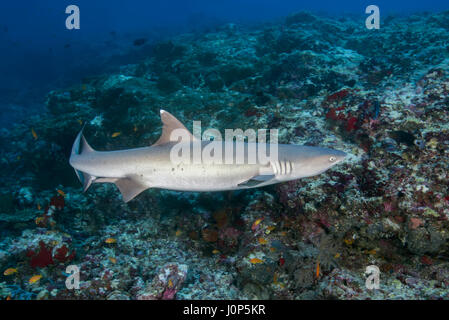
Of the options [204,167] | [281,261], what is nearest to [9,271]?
[204,167]

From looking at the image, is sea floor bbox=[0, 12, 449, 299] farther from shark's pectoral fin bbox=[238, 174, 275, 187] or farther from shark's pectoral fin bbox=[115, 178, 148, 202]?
shark's pectoral fin bbox=[115, 178, 148, 202]

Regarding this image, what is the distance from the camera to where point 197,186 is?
13.0 ft

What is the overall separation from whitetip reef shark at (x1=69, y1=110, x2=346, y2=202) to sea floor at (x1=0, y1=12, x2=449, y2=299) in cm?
103

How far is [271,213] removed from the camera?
504cm

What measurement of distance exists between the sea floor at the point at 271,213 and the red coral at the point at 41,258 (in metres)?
0.02

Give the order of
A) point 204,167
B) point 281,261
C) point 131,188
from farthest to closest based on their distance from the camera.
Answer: point 281,261, point 131,188, point 204,167

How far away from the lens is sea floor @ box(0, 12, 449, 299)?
3881 millimetres

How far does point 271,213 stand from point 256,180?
1.53 meters

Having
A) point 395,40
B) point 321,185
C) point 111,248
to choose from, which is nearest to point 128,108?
point 111,248

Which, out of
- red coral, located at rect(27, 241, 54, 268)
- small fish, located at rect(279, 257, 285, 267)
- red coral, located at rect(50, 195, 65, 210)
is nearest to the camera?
small fish, located at rect(279, 257, 285, 267)

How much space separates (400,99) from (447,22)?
576 inches

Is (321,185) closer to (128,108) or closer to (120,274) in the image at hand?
(120,274)

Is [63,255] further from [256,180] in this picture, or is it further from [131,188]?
[256,180]

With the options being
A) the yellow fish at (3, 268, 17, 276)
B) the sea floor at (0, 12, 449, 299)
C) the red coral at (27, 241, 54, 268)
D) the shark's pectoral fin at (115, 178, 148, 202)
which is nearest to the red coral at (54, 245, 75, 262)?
the sea floor at (0, 12, 449, 299)
